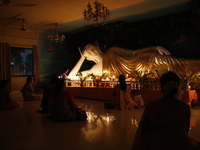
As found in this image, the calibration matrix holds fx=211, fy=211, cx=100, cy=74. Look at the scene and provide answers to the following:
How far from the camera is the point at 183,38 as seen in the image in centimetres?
742

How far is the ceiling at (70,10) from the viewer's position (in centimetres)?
672

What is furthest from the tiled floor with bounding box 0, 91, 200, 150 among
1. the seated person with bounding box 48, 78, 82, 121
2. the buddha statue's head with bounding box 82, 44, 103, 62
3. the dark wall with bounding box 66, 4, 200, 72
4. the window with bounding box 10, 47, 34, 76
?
the window with bounding box 10, 47, 34, 76

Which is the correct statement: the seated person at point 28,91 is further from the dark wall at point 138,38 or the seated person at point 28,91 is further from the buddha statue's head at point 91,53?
the dark wall at point 138,38

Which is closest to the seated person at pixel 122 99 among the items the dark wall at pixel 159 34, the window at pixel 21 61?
the dark wall at pixel 159 34

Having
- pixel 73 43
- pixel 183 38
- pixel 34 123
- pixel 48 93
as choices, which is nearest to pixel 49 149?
pixel 34 123

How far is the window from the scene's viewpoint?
9.74 m

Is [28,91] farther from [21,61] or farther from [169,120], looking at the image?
[169,120]

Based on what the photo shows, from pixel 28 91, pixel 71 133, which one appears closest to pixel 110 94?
pixel 28 91

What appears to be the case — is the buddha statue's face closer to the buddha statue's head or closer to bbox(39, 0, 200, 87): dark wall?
the buddha statue's head

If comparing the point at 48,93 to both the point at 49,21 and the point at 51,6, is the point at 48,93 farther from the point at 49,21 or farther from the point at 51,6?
the point at 49,21

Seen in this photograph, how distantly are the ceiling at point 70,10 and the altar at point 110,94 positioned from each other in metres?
2.77

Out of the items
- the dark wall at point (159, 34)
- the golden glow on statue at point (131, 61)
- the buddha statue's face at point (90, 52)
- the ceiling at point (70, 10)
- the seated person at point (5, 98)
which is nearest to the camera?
the seated person at point (5, 98)

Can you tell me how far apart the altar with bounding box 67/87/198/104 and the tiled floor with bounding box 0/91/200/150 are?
828 millimetres

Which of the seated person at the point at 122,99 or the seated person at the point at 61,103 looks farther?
the seated person at the point at 122,99
